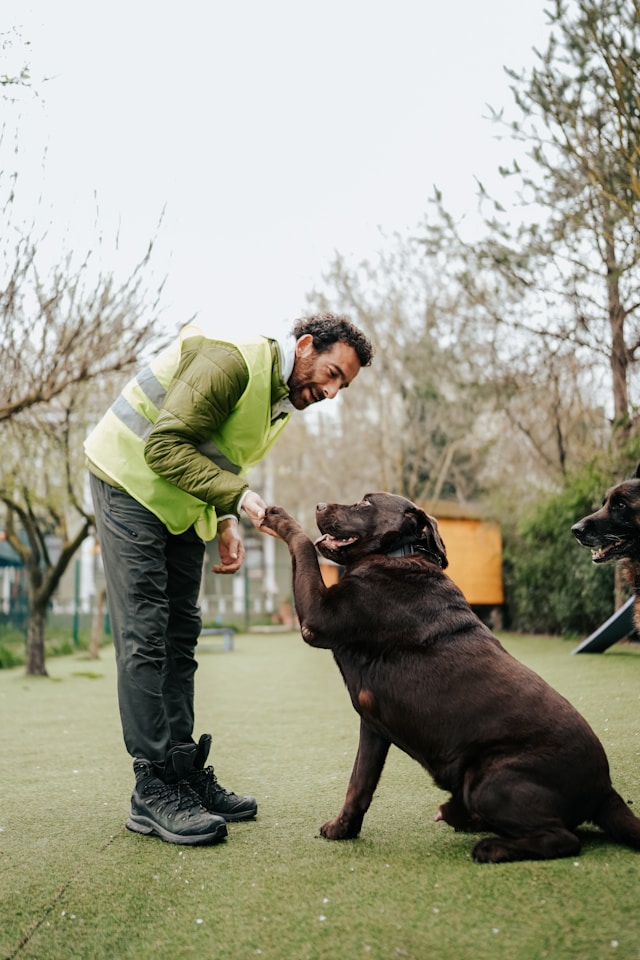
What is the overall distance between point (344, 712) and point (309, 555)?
13.9 feet

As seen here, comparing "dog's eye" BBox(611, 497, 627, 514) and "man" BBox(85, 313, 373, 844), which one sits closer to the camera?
"man" BBox(85, 313, 373, 844)

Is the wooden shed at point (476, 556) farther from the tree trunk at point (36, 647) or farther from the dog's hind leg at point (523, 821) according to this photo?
the dog's hind leg at point (523, 821)

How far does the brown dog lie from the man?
1.27 feet

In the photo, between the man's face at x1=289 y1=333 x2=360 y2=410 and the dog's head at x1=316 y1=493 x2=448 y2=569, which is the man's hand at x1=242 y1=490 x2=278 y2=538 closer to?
the dog's head at x1=316 y1=493 x2=448 y2=569

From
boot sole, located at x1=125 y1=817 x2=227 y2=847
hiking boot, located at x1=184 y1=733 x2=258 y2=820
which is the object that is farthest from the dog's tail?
hiking boot, located at x1=184 y1=733 x2=258 y2=820

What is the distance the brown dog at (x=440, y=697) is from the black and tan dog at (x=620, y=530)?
6.41 ft

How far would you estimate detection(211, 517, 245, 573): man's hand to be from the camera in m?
3.48

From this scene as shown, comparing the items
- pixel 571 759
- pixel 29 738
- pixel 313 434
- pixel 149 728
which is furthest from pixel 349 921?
pixel 313 434

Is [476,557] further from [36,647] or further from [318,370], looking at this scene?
[318,370]

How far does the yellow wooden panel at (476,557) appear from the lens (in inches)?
664

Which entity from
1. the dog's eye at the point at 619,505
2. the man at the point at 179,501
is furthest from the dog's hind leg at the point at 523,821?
the dog's eye at the point at 619,505

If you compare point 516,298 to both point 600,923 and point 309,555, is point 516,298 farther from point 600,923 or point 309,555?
point 600,923

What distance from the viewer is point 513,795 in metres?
2.47

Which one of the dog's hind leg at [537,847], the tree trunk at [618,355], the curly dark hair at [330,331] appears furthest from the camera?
the tree trunk at [618,355]
